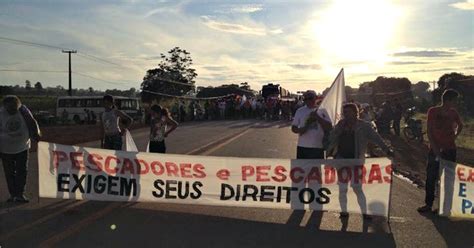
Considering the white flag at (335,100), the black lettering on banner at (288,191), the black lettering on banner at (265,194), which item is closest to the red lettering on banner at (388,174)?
the black lettering on banner at (288,191)

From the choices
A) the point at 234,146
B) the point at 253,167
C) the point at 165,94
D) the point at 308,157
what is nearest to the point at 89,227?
the point at 253,167

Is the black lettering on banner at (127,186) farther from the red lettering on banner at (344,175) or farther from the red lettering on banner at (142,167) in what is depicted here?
the red lettering on banner at (344,175)

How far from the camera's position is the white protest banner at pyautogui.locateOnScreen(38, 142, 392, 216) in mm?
7598

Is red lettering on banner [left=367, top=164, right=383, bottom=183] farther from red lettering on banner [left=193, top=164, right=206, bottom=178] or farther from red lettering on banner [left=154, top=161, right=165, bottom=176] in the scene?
red lettering on banner [left=154, top=161, right=165, bottom=176]

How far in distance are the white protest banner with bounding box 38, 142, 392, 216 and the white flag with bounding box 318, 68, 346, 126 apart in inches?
51.4

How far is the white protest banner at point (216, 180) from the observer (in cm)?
760

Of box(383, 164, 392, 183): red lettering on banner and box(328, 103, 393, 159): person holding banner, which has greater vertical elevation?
box(328, 103, 393, 159): person holding banner

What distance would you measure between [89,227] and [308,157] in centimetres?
340

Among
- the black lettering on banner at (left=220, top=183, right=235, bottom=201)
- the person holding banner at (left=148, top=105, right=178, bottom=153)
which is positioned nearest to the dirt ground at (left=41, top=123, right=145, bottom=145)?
the person holding banner at (left=148, top=105, right=178, bottom=153)

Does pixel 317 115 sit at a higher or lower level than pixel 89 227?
higher

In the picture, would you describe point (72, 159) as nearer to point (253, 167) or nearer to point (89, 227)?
point (89, 227)

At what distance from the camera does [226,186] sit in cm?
783

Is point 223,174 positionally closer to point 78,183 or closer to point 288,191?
point 288,191

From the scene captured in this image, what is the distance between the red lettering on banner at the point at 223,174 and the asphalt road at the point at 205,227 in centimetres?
52
